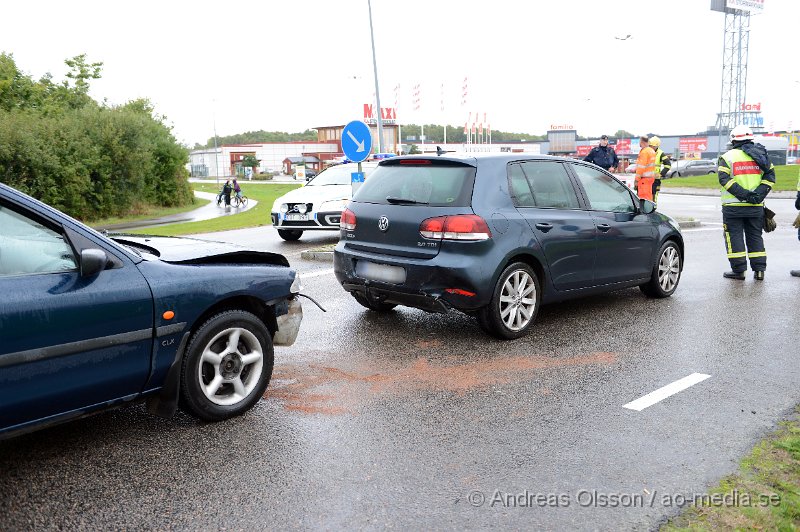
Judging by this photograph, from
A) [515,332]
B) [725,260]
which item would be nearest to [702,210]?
[725,260]

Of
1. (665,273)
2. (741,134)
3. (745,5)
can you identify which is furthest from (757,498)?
(745,5)

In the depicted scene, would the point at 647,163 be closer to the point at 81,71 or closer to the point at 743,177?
the point at 743,177

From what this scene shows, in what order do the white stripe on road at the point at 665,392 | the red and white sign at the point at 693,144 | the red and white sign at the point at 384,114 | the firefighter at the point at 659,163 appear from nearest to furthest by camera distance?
1. the white stripe on road at the point at 665,392
2. the firefighter at the point at 659,163
3. the red and white sign at the point at 384,114
4. the red and white sign at the point at 693,144

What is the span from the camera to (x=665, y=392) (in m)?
4.95

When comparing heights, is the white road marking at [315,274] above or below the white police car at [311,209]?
below

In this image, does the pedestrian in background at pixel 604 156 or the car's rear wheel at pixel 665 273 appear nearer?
the car's rear wheel at pixel 665 273

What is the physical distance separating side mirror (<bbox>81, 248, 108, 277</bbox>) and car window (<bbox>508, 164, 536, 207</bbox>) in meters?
3.85

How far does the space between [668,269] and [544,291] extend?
244 centimetres

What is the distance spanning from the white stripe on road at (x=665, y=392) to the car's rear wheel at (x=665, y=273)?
2.86 metres

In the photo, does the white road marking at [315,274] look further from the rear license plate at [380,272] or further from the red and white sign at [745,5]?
the red and white sign at [745,5]

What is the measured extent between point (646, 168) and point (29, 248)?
13390 mm

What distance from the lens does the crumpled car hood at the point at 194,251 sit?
429 centimetres

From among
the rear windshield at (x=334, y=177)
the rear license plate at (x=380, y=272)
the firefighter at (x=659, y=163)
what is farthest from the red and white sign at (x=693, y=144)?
the rear license plate at (x=380, y=272)

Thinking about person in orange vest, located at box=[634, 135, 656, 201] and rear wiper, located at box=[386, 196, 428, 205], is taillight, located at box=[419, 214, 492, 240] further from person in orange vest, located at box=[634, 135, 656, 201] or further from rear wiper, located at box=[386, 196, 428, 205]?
person in orange vest, located at box=[634, 135, 656, 201]
